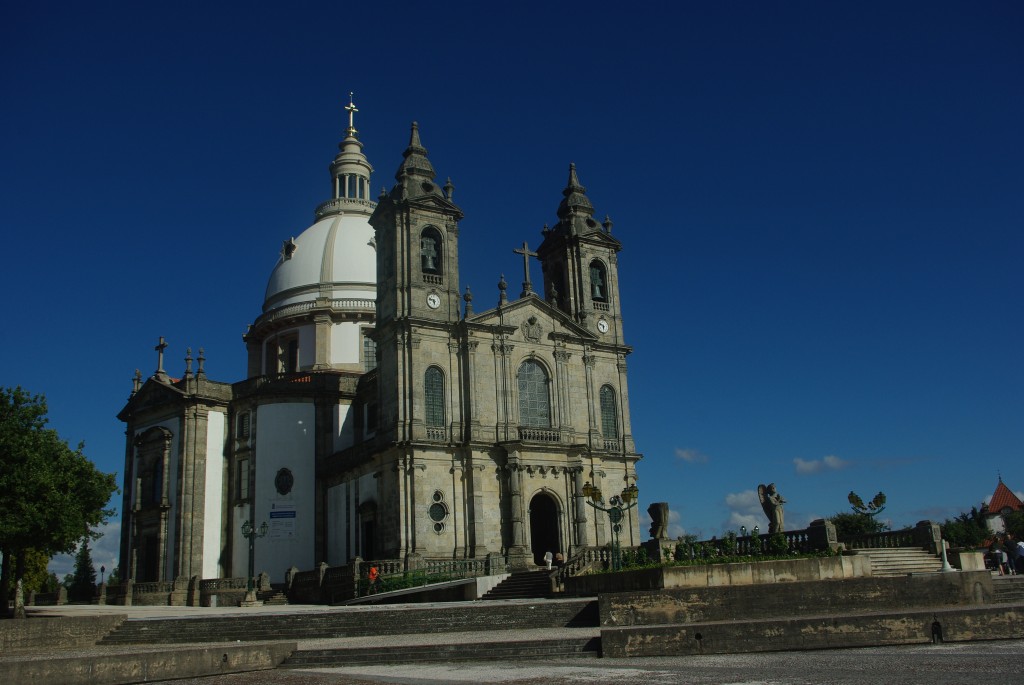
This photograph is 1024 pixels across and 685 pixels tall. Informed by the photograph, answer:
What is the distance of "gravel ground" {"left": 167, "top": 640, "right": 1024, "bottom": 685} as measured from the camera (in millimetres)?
10953

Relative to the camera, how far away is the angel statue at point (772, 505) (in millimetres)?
29156

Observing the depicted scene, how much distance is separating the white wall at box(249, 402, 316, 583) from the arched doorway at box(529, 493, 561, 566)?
10562 millimetres

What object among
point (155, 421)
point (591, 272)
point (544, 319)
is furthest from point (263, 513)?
point (591, 272)

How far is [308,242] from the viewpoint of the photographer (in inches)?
2151

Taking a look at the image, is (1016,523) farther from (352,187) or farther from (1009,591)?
(1009,591)

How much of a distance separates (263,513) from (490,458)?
1198 centimetres

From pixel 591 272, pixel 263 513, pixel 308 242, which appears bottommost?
pixel 263 513

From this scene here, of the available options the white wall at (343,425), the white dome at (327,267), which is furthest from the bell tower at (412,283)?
the white dome at (327,267)

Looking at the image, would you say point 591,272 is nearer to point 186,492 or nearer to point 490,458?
point 490,458

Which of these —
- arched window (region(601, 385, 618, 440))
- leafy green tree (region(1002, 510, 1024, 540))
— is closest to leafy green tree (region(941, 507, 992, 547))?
leafy green tree (region(1002, 510, 1024, 540))

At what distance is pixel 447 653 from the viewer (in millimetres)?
16016

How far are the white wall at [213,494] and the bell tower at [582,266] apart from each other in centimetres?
1751

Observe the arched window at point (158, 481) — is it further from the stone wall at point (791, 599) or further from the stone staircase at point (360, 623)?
the stone wall at point (791, 599)

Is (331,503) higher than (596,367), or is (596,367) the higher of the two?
(596,367)
